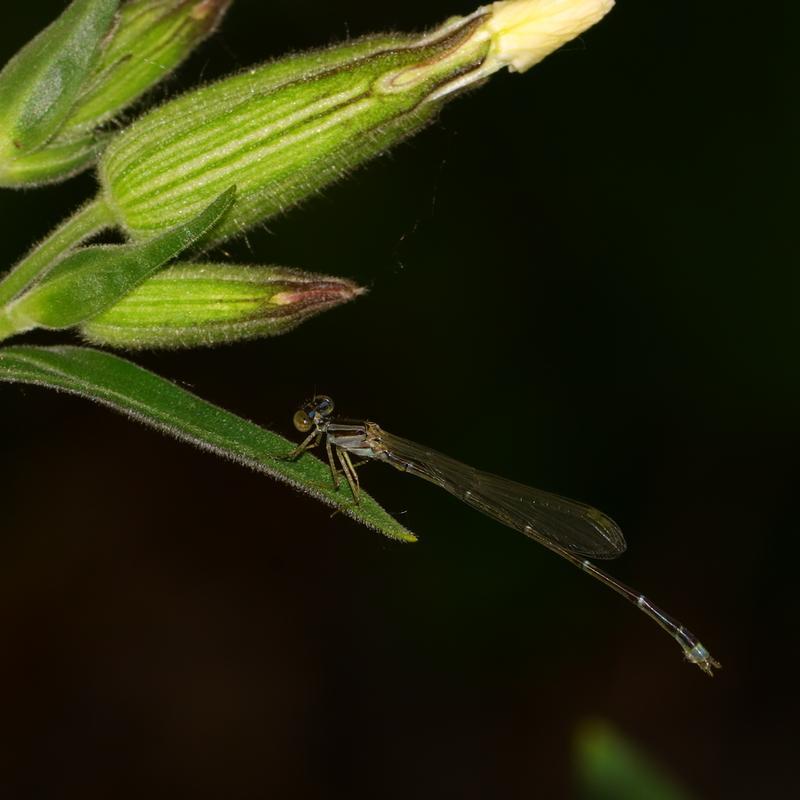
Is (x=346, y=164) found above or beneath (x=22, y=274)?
above

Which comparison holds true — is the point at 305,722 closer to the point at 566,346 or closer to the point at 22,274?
the point at 566,346

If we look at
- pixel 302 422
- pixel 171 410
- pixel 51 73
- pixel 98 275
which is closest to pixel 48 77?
pixel 51 73

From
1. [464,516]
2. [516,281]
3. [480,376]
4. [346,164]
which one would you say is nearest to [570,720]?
[464,516]

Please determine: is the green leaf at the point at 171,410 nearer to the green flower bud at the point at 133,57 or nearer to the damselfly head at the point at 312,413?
the green flower bud at the point at 133,57

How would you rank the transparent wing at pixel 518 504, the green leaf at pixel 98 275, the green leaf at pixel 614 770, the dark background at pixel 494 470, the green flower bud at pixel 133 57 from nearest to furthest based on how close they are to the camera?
the green leaf at pixel 98 275 → the green flower bud at pixel 133 57 → the transparent wing at pixel 518 504 → the green leaf at pixel 614 770 → the dark background at pixel 494 470

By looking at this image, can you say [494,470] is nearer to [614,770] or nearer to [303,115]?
[614,770]

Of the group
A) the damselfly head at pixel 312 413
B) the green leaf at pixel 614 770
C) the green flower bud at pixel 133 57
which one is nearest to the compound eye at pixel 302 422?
the damselfly head at pixel 312 413
